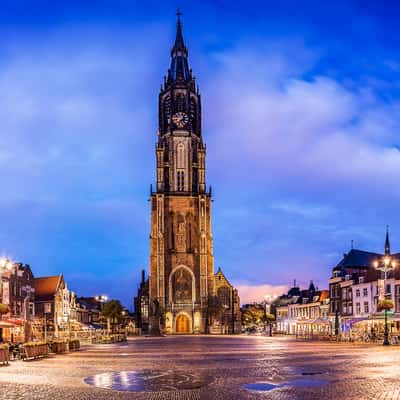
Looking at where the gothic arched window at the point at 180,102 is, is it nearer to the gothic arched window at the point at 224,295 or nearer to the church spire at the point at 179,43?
the church spire at the point at 179,43

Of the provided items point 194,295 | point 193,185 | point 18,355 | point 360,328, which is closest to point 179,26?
point 193,185

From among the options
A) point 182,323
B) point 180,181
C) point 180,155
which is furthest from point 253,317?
point 180,155

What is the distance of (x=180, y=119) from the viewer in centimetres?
10894

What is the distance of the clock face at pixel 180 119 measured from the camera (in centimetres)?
10881

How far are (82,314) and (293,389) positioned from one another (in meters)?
97.3

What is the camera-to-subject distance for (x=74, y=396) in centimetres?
1555

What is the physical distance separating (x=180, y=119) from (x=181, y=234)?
852 inches

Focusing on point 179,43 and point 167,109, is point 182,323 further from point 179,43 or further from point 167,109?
point 179,43

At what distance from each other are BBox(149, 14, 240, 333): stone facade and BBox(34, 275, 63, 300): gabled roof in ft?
Answer: 58.1

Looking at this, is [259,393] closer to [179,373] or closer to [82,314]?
[179,373]

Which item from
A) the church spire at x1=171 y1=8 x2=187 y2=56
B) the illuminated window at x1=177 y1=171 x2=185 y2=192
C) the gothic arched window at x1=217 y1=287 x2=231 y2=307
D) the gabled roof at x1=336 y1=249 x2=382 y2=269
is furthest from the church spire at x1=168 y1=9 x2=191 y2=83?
the gabled roof at x1=336 y1=249 x2=382 y2=269

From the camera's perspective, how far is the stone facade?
98938 millimetres

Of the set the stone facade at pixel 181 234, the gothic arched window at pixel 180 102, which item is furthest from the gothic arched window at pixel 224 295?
the gothic arched window at pixel 180 102

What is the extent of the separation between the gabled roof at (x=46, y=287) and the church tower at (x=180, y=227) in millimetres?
17283
